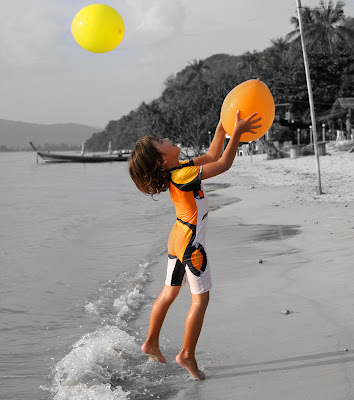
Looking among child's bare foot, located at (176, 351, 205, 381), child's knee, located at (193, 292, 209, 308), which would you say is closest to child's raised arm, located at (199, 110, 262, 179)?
child's knee, located at (193, 292, 209, 308)

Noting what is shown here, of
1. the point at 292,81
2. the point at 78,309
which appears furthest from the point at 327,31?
the point at 78,309

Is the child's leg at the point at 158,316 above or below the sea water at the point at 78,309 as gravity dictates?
above

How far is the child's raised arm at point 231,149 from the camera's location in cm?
305

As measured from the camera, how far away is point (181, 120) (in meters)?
51.2

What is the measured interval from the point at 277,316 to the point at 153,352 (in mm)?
1146

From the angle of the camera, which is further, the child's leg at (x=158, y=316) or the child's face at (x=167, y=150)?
the child's leg at (x=158, y=316)

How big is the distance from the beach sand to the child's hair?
121 cm

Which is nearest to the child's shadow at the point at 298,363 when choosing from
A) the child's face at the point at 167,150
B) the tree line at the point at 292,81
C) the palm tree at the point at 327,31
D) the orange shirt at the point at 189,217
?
the orange shirt at the point at 189,217

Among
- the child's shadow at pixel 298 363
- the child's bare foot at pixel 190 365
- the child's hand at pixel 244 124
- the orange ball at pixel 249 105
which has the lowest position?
the child's shadow at pixel 298 363

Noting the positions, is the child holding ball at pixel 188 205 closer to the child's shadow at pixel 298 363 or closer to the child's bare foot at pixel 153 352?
the child's shadow at pixel 298 363

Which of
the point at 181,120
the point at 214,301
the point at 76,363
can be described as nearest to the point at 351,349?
the point at 214,301

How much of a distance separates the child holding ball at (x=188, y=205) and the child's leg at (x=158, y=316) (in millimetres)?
14

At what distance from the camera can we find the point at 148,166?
3.19 m

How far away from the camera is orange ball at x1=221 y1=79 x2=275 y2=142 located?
3.21m
